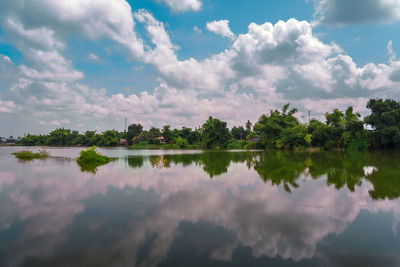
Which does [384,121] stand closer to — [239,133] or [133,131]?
[239,133]

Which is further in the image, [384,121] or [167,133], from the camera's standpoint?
[167,133]

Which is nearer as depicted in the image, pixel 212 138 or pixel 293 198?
pixel 293 198

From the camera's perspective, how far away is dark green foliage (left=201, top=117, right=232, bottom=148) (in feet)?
156

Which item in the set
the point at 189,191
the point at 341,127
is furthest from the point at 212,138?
the point at 189,191

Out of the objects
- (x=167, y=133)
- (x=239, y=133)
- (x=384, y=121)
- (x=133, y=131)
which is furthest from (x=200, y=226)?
(x=239, y=133)

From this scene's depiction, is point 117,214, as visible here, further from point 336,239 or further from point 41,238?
point 336,239

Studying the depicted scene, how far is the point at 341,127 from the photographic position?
34.5 meters

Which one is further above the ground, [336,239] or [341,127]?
[341,127]

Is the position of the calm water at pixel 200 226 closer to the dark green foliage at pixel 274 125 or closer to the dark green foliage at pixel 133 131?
the dark green foliage at pixel 274 125

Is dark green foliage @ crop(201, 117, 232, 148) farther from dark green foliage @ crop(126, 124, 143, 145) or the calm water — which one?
the calm water

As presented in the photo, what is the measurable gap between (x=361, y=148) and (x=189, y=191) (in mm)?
34392

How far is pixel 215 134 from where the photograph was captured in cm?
4762

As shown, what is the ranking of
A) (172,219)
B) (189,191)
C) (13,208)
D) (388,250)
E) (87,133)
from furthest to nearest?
1. (87,133)
2. (189,191)
3. (13,208)
4. (172,219)
5. (388,250)

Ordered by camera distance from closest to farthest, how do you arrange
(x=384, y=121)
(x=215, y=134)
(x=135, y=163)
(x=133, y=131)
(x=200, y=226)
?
(x=200, y=226) < (x=135, y=163) < (x=384, y=121) < (x=215, y=134) < (x=133, y=131)
